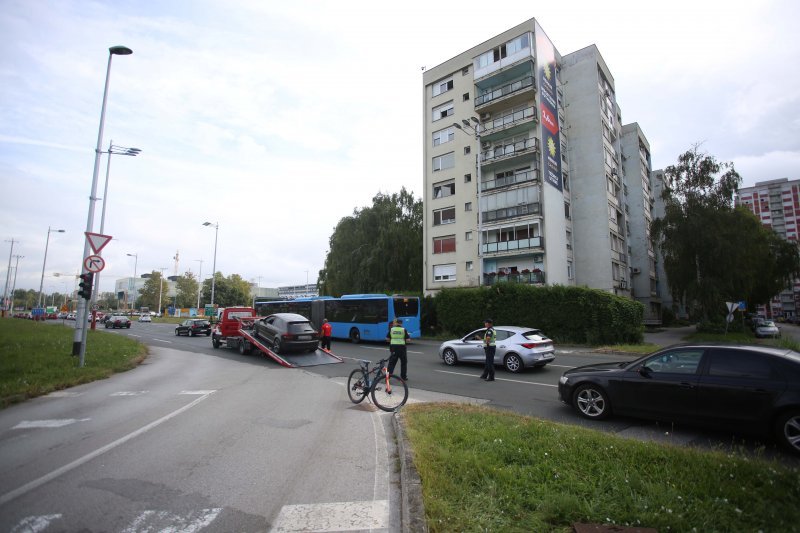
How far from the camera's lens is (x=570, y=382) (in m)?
7.47

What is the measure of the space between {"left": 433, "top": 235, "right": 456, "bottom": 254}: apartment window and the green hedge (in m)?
8.86

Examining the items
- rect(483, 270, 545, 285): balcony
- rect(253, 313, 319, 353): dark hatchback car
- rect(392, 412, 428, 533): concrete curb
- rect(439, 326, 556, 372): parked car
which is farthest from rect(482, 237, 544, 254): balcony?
rect(392, 412, 428, 533): concrete curb

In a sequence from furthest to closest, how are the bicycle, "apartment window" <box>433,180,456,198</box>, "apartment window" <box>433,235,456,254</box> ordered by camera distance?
"apartment window" <box>433,180,456,198</box>, "apartment window" <box>433,235,456,254</box>, the bicycle

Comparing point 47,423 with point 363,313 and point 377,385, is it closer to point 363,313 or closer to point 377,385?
point 377,385

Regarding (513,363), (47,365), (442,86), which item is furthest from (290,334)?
(442,86)

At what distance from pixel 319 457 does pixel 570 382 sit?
476 centimetres

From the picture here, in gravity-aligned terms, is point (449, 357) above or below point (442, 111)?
below

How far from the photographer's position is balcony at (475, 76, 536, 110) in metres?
33.2

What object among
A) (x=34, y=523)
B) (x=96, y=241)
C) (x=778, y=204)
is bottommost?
(x=34, y=523)

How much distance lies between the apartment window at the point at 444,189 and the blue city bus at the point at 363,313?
15430mm

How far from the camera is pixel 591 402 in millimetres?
7145

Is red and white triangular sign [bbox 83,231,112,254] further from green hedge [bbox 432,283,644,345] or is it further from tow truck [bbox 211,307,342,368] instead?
green hedge [bbox 432,283,644,345]

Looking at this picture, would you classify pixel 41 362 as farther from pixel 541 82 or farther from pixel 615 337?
pixel 541 82

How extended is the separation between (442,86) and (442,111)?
8.86ft
